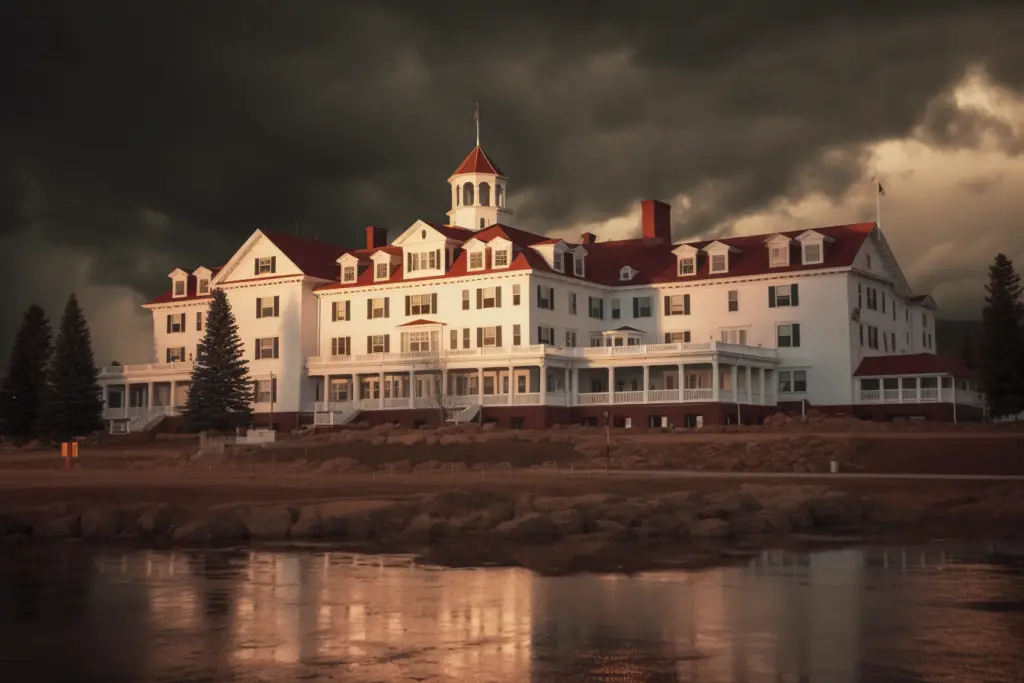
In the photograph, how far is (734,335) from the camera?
7644cm

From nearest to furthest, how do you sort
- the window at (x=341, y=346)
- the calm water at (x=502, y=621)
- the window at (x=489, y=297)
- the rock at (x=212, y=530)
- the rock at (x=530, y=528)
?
the calm water at (x=502, y=621) → the rock at (x=212, y=530) → the rock at (x=530, y=528) → the window at (x=489, y=297) → the window at (x=341, y=346)

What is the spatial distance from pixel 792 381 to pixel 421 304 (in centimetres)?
2293

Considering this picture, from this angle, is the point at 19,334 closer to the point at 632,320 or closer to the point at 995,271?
the point at 632,320

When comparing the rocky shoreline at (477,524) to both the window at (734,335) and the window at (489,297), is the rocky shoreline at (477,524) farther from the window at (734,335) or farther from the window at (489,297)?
the window at (489,297)

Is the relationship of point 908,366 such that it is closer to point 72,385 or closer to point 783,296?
point 783,296

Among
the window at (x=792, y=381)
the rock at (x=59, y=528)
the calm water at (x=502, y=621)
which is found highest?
the window at (x=792, y=381)

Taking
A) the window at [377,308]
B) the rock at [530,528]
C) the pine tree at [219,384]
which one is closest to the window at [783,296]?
the window at [377,308]

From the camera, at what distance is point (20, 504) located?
36625 millimetres

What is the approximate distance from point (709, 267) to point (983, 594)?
57253 mm

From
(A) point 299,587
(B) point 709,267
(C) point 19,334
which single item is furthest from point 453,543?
(C) point 19,334

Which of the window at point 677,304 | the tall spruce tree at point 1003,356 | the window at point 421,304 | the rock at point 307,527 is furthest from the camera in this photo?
the window at point 421,304

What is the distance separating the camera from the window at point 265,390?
82.9 m

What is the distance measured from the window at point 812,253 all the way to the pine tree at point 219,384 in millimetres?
32778

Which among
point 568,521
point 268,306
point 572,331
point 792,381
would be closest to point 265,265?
point 268,306
